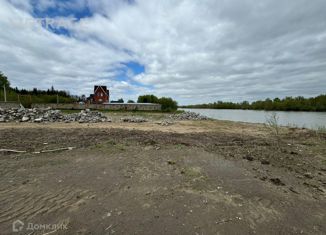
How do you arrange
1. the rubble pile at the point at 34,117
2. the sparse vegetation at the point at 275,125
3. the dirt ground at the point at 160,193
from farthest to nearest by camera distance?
the rubble pile at the point at 34,117 → the sparse vegetation at the point at 275,125 → the dirt ground at the point at 160,193

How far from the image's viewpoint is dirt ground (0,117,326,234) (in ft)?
8.03

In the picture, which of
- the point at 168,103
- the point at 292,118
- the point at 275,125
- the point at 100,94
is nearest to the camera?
the point at 275,125

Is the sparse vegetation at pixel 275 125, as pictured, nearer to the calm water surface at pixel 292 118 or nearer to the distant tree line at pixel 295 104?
the calm water surface at pixel 292 118

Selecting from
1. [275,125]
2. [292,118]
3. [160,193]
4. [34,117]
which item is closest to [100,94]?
[34,117]

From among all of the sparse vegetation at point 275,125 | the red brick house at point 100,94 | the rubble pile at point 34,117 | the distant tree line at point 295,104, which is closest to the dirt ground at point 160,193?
the sparse vegetation at point 275,125

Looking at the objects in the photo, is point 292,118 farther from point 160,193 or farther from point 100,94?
point 100,94

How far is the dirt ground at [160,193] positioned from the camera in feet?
8.03

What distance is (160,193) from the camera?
3.33 metres

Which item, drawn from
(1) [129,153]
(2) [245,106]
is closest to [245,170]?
(1) [129,153]

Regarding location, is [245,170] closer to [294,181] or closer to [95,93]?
[294,181]

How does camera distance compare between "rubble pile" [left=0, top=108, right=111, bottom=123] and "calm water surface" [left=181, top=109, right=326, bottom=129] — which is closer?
"rubble pile" [left=0, top=108, right=111, bottom=123]

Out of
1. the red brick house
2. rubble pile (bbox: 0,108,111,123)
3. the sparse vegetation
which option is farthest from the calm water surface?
the red brick house

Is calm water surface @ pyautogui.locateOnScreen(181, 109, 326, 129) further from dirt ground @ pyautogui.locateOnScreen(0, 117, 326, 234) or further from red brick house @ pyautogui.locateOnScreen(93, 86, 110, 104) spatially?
red brick house @ pyautogui.locateOnScreen(93, 86, 110, 104)

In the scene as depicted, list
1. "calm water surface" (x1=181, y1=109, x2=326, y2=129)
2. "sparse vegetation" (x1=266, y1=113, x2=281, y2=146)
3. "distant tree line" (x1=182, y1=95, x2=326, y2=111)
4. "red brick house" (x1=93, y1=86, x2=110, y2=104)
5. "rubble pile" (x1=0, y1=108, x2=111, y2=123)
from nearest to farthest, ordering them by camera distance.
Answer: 1. "sparse vegetation" (x1=266, y1=113, x2=281, y2=146)
2. "rubble pile" (x1=0, y1=108, x2=111, y2=123)
3. "calm water surface" (x1=181, y1=109, x2=326, y2=129)
4. "red brick house" (x1=93, y1=86, x2=110, y2=104)
5. "distant tree line" (x1=182, y1=95, x2=326, y2=111)
